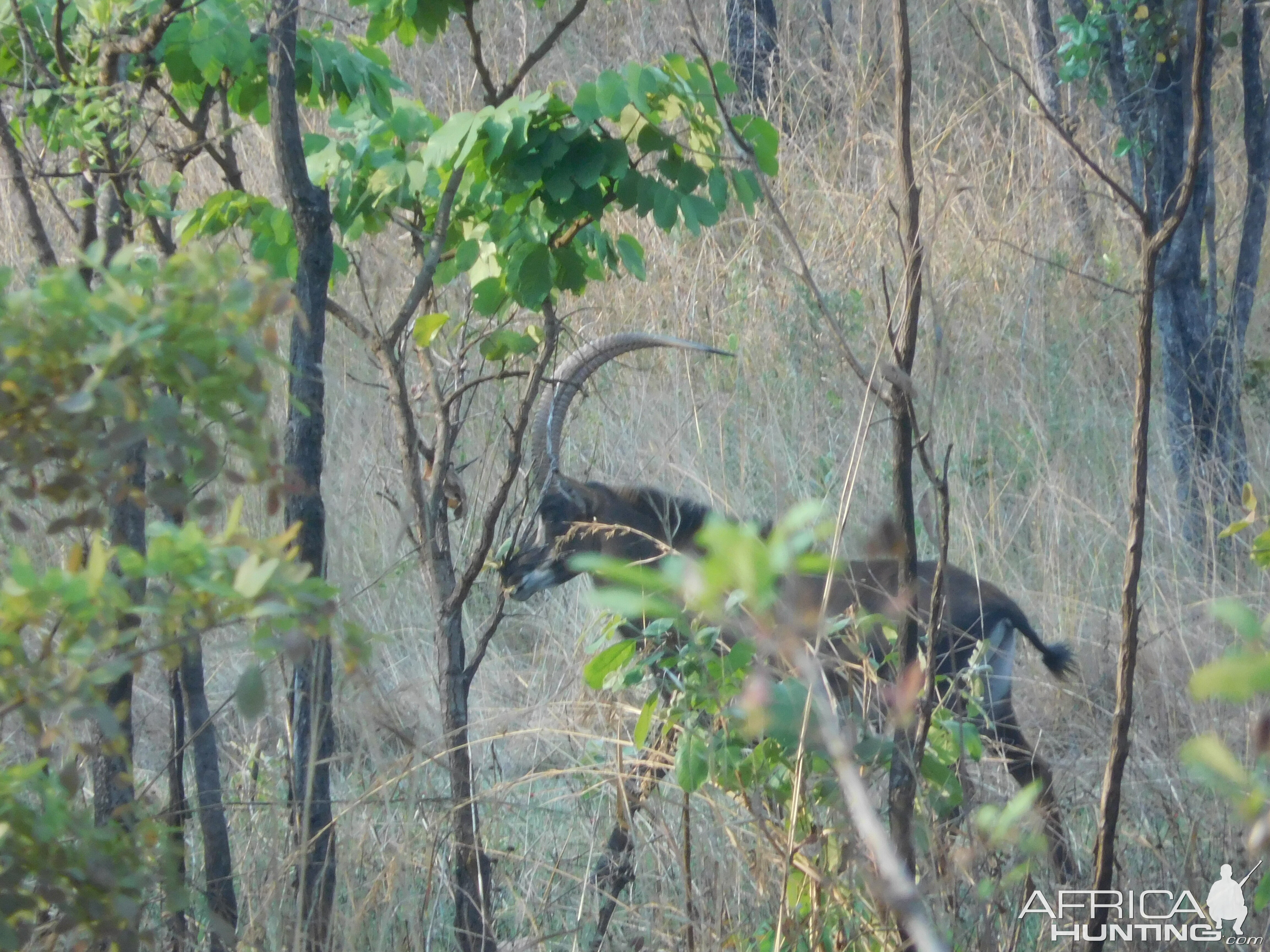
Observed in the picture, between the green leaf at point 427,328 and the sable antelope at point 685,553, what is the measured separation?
1.84 ft

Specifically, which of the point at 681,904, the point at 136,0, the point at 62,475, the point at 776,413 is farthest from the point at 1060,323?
the point at 62,475

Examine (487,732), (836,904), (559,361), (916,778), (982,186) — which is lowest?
(487,732)

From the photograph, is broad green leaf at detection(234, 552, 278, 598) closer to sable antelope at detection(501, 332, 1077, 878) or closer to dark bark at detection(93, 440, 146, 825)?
dark bark at detection(93, 440, 146, 825)

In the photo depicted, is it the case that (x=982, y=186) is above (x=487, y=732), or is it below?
above

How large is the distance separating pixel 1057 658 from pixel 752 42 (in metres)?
8.41

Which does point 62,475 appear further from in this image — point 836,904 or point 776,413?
point 776,413

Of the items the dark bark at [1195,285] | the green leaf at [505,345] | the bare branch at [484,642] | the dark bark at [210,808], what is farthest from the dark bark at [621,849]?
the dark bark at [1195,285]

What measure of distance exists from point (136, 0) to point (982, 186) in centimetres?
718

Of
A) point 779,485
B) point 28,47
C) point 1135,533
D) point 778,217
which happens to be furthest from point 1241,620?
point 779,485

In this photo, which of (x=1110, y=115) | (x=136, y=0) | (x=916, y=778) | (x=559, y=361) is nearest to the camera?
(x=916, y=778)

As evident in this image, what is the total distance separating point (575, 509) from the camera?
16.1 feet

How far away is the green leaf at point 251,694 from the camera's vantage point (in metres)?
1.22

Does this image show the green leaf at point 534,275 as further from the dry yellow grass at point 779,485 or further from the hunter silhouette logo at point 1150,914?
the hunter silhouette logo at point 1150,914

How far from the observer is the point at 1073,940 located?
2443 millimetres
